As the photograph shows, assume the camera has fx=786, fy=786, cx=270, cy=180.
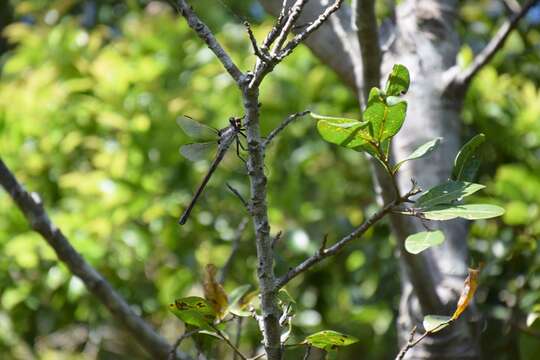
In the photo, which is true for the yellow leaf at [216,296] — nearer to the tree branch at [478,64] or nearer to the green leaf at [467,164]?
the green leaf at [467,164]

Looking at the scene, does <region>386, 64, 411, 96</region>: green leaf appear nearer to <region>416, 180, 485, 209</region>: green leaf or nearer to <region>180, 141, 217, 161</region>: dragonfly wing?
<region>416, 180, 485, 209</region>: green leaf

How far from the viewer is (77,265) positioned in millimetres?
1230

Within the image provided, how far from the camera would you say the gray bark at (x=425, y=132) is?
123 centimetres

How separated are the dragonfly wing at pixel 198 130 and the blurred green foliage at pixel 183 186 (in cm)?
101

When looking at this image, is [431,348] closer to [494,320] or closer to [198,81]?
[494,320]

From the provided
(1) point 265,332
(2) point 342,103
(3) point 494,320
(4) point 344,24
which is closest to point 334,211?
(2) point 342,103

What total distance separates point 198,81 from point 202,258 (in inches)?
21.0

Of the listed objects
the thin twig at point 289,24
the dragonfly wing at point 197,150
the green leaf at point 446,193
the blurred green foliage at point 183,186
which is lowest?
the blurred green foliage at point 183,186

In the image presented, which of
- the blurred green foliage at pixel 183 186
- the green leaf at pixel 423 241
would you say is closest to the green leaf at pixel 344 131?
the green leaf at pixel 423 241

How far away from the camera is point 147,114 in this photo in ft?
7.25

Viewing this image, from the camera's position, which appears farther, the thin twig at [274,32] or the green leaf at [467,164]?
the green leaf at [467,164]

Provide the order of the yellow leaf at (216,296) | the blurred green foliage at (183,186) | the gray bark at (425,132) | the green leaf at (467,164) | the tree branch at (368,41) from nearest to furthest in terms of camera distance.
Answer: the green leaf at (467,164)
the yellow leaf at (216,296)
the tree branch at (368,41)
the gray bark at (425,132)
the blurred green foliage at (183,186)

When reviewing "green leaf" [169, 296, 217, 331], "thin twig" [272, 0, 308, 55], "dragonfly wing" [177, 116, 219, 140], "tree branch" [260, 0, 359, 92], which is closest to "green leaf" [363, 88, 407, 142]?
"thin twig" [272, 0, 308, 55]

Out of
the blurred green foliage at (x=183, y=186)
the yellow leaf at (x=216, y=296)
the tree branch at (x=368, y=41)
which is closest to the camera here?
the yellow leaf at (x=216, y=296)
